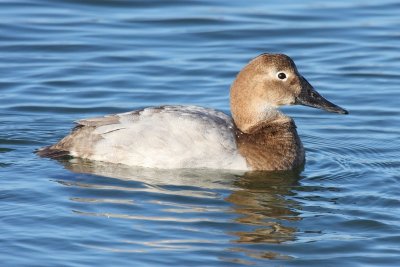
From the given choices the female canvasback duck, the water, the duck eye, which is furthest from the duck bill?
the water

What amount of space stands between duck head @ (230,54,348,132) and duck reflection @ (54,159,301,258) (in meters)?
0.65

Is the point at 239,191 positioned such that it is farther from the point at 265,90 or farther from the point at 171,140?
the point at 265,90

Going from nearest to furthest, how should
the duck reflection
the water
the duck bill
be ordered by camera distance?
the water → the duck reflection → the duck bill

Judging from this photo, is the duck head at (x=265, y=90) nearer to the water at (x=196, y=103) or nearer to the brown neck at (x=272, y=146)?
the brown neck at (x=272, y=146)

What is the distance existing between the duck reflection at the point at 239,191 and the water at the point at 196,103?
0.06ft

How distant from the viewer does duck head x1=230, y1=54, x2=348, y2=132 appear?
10406mm

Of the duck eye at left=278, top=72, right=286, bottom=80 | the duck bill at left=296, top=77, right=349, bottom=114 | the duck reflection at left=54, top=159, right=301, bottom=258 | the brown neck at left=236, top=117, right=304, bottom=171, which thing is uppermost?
the duck eye at left=278, top=72, right=286, bottom=80

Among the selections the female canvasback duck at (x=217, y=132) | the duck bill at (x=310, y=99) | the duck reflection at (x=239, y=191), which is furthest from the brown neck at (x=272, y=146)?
the duck bill at (x=310, y=99)

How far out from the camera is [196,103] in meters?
12.7

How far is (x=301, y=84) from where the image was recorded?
10570 millimetres

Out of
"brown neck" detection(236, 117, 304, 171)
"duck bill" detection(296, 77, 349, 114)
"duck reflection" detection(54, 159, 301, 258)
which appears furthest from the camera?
"duck bill" detection(296, 77, 349, 114)

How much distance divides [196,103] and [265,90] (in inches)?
91.9

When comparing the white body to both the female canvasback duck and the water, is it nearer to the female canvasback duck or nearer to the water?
the female canvasback duck

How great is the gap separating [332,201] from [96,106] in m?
4.03
